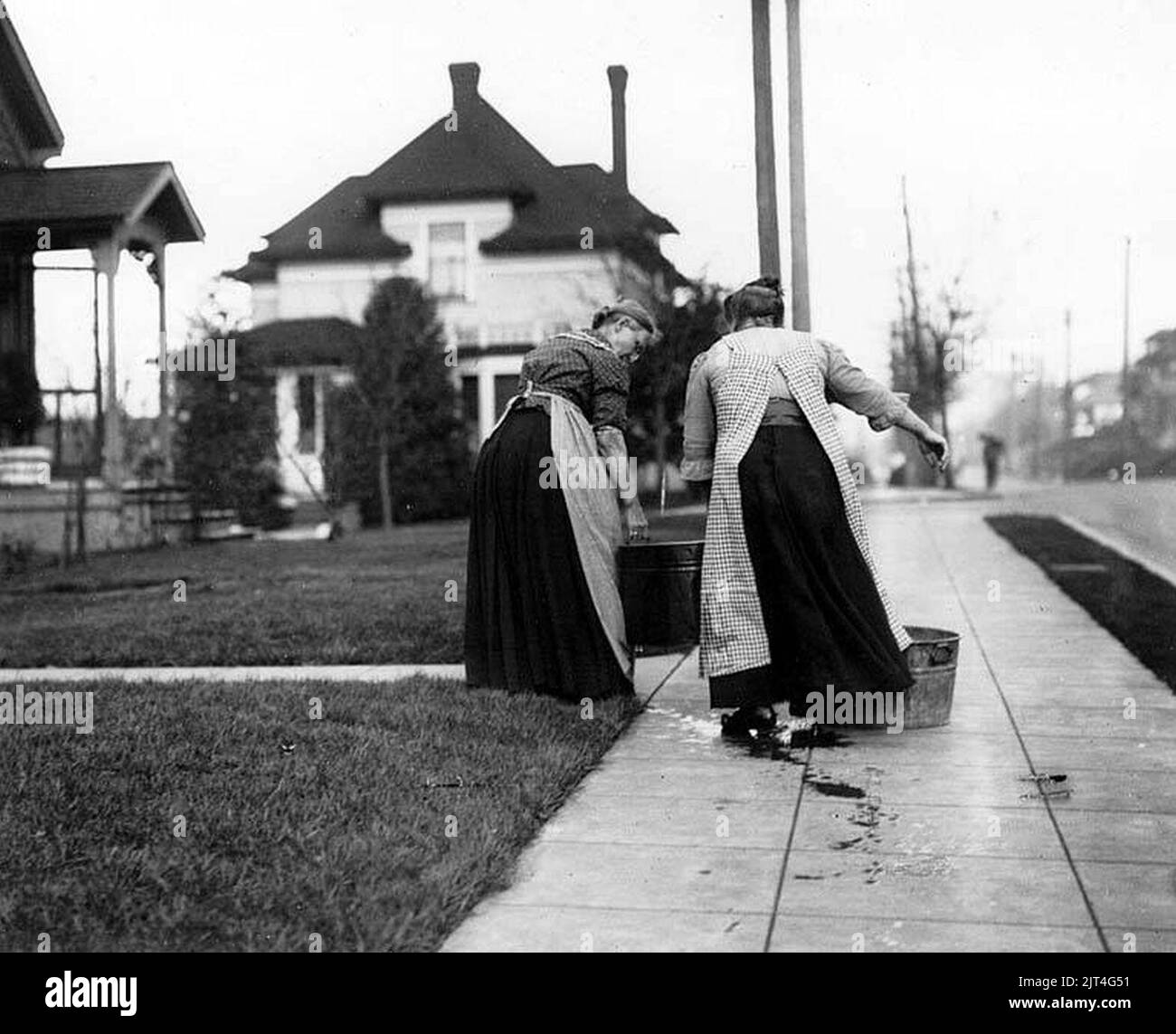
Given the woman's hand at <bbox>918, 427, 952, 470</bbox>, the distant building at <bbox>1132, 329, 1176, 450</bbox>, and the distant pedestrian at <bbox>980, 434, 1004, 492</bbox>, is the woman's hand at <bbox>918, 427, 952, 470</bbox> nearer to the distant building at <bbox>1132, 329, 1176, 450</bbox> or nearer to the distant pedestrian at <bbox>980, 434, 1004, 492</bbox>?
the distant pedestrian at <bbox>980, 434, 1004, 492</bbox>

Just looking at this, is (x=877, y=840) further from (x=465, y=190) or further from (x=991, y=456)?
(x=991, y=456)

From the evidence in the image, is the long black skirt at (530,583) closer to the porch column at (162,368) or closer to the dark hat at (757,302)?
the dark hat at (757,302)

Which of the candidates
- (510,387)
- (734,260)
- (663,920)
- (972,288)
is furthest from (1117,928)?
(972,288)

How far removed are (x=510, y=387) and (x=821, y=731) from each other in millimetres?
26618

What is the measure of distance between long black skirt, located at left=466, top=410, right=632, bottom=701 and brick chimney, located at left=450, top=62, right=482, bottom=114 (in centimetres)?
2796

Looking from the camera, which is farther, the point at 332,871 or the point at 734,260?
the point at 734,260

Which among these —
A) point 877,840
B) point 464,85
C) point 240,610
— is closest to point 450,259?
point 464,85

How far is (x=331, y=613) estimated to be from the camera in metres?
10.5

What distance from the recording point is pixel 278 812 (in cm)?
483

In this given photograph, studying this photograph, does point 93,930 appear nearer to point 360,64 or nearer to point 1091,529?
point 360,64

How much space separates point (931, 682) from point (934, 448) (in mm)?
1012

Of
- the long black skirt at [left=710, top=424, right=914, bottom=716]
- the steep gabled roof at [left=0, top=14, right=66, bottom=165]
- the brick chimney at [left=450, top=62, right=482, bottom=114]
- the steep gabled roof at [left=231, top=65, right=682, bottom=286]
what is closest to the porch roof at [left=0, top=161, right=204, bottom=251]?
the steep gabled roof at [left=0, top=14, right=66, bottom=165]

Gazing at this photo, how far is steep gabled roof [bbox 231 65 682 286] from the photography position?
31328mm
